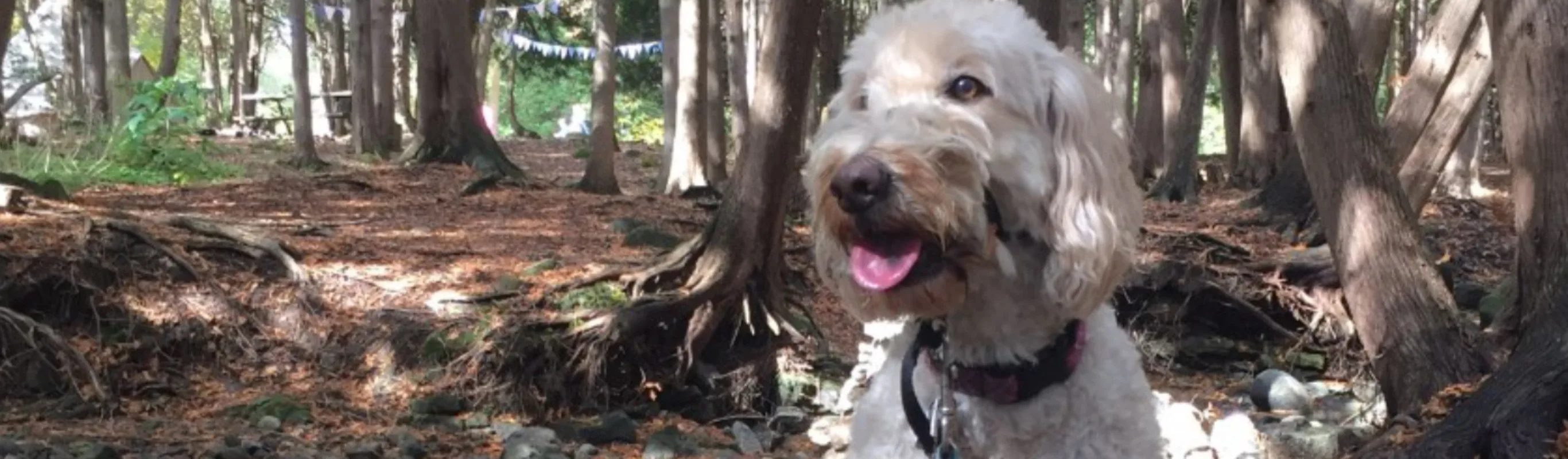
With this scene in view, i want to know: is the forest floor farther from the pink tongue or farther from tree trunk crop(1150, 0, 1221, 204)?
tree trunk crop(1150, 0, 1221, 204)

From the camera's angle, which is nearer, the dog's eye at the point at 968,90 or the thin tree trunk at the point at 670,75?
the dog's eye at the point at 968,90

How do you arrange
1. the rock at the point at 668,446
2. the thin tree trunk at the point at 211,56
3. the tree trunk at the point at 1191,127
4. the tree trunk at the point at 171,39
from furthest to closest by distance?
the thin tree trunk at the point at 211,56 < the tree trunk at the point at 171,39 < the tree trunk at the point at 1191,127 < the rock at the point at 668,446

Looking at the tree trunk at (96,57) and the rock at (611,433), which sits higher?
the tree trunk at (96,57)

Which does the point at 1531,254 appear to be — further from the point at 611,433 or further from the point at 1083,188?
the point at 611,433

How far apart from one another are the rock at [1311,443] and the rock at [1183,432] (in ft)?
1.38

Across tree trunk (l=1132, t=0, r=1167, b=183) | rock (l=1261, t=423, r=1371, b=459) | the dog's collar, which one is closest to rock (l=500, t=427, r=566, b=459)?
rock (l=1261, t=423, r=1371, b=459)

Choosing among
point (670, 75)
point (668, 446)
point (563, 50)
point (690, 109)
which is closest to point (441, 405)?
point (668, 446)

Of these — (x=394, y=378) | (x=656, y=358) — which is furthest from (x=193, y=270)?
(x=656, y=358)

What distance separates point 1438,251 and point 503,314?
722cm

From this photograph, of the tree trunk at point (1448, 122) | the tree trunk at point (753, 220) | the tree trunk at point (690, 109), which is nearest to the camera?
the tree trunk at point (1448, 122)

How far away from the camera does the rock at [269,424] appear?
5.92 metres

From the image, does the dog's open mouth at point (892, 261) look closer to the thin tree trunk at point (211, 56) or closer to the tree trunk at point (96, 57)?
the tree trunk at point (96, 57)

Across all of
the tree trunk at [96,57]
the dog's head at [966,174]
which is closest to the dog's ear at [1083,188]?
the dog's head at [966,174]

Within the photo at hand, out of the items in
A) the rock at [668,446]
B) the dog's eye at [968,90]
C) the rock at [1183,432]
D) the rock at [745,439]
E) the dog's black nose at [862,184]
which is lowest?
the rock at [745,439]
